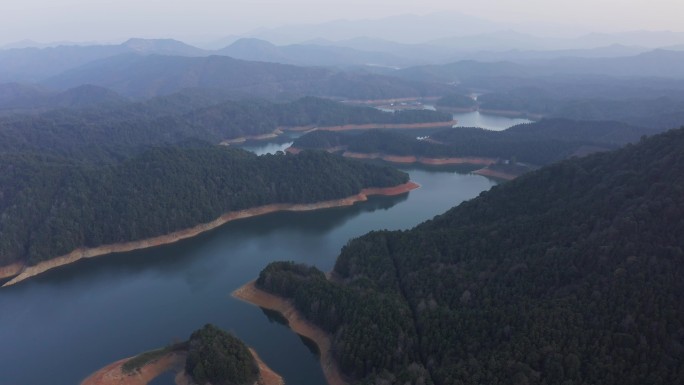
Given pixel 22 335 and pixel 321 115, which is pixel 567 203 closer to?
pixel 22 335

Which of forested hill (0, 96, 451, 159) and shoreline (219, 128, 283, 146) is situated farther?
shoreline (219, 128, 283, 146)

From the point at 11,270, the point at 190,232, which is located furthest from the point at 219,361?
the point at 11,270

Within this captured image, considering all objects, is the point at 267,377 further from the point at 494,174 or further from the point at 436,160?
the point at 436,160

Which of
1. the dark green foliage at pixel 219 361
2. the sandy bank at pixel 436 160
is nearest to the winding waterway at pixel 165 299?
the dark green foliage at pixel 219 361

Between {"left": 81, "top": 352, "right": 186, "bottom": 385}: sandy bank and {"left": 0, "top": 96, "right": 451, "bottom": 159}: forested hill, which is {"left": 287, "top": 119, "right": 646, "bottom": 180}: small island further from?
{"left": 81, "top": 352, "right": 186, "bottom": 385}: sandy bank

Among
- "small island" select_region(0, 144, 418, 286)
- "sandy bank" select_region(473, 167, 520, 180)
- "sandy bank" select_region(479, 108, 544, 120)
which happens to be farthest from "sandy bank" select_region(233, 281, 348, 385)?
"sandy bank" select_region(479, 108, 544, 120)
